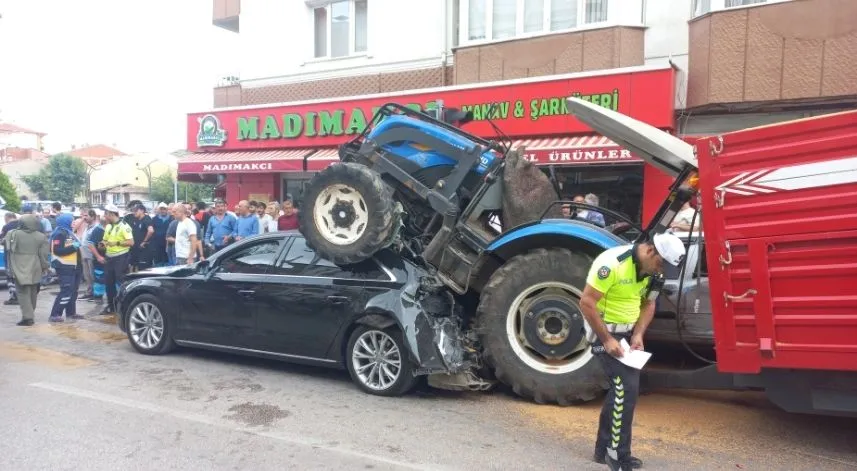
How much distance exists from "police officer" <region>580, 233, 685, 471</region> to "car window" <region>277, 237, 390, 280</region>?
220 centimetres

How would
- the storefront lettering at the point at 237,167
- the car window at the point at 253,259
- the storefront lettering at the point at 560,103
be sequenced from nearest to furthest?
1. the car window at the point at 253,259
2. the storefront lettering at the point at 560,103
3. the storefront lettering at the point at 237,167

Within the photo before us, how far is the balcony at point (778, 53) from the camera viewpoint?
8.91 meters

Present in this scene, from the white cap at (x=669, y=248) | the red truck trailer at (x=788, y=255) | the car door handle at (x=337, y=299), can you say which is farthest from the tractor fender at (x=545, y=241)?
the white cap at (x=669, y=248)

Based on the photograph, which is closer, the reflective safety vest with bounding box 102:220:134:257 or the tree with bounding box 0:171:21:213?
the reflective safety vest with bounding box 102:220:134:257

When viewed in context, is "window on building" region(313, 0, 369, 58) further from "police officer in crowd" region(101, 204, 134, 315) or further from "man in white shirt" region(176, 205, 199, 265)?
"police officer in crowd" region(101, 204, 134, 315)

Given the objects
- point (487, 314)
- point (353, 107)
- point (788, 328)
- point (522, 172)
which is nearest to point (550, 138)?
point (353, 107)

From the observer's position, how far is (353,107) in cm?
1381

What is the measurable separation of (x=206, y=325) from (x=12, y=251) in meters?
4.16

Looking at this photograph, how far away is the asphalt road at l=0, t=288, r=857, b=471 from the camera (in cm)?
412

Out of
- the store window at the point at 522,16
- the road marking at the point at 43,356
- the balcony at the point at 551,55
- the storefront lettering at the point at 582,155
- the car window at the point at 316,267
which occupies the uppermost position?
A: the store window at the point at 522,16

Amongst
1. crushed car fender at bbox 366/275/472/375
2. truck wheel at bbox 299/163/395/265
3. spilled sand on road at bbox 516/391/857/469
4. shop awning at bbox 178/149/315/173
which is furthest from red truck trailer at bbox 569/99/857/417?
shop awning at bbox 178/149/315/173

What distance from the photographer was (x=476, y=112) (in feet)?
40.0

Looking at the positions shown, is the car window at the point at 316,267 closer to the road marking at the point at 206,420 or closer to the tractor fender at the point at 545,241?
the tractor fender at the point at 545,241

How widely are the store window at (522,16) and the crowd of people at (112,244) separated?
5.56m
